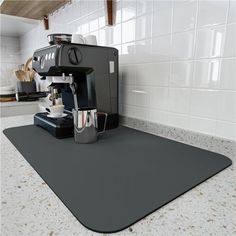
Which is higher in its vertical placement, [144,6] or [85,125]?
[144,6]

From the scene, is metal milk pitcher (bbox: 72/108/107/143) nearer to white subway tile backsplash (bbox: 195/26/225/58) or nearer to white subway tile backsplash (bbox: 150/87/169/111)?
white subway tile backsplash (bbox: 150/87/169/111)

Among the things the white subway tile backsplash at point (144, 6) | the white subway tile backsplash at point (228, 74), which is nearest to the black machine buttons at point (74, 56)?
the white subway tile backsplash at point (144, 6)

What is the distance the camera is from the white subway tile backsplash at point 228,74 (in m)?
0.59

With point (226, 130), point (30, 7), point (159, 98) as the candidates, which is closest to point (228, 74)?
point (226, 130)

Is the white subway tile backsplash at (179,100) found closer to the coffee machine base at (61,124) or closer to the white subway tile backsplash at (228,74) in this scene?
the white subway tile backsplash at (228,74)

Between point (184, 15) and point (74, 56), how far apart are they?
0.39 metres

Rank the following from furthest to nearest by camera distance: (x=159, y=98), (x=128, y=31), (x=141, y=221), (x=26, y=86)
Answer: (x=26, y=86) → (x=128, y=31) → (x=159, y=98) → (x=141, y=221)

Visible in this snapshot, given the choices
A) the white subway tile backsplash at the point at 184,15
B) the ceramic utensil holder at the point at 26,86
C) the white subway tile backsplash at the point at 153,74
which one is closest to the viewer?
the white subway tile backsplash at the point at 184,15

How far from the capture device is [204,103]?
0.67 m

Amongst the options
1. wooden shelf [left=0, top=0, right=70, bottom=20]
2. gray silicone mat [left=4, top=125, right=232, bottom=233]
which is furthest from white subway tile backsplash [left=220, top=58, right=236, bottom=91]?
wooden shelf [left=0, top=0, right=70, bottom=20]

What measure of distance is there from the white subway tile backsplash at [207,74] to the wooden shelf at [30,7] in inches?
40.2

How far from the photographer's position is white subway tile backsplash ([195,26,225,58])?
0.60 metres

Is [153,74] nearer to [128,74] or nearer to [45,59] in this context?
[128,74]

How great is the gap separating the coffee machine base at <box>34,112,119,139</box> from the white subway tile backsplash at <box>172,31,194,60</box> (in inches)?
14.2
